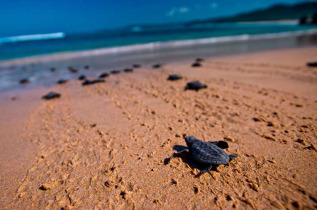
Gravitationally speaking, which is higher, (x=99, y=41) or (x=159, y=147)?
(x=99, y=41)

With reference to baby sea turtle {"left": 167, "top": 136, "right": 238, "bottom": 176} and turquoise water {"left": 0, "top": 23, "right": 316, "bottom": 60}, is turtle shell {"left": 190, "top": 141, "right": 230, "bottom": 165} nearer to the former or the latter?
baby sea turtle {"left": 167, "top": 136, "right": 238, "bottom": 176}

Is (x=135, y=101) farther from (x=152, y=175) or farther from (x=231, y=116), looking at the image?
(x=152, y=175)

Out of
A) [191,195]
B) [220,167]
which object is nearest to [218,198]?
[191,195]

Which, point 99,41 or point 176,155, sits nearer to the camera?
point 176,155

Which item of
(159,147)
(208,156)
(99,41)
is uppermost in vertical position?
(99,41)

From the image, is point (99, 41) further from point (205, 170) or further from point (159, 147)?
point (205, 170)

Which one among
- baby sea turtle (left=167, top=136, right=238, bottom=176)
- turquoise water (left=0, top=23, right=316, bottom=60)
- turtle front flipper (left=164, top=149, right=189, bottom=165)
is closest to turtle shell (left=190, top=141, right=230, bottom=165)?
Answer: baby sea turtle (left=167, top=136, right=238, bottom=176)

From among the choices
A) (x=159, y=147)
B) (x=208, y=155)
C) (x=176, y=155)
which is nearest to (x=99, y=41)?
(x=159, y=147)
